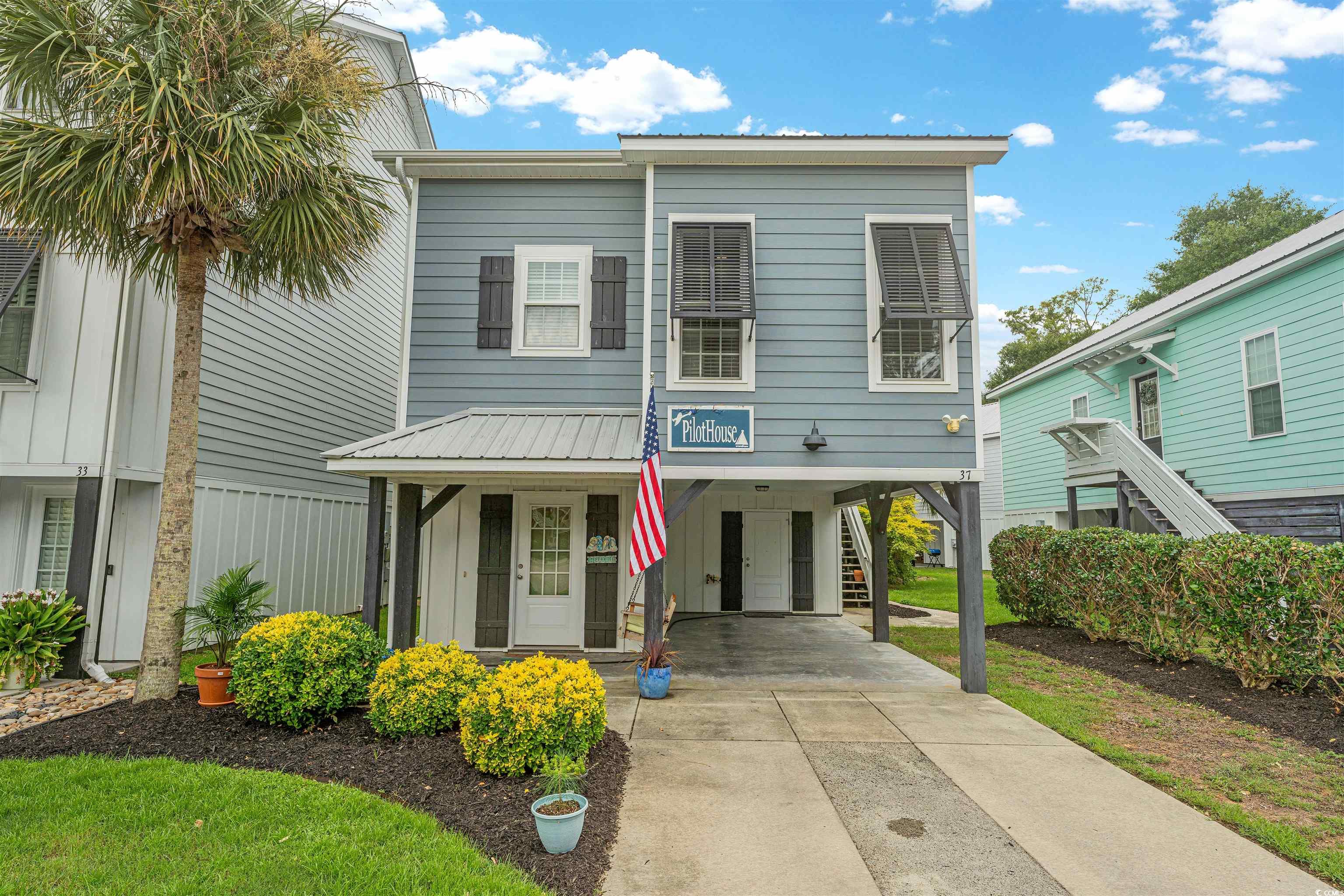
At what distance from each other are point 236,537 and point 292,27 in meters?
6.49

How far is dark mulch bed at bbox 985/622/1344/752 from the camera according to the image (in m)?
5.50

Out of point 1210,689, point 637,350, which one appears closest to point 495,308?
point 637,350

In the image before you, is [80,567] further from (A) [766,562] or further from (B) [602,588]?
(A) [766,562]

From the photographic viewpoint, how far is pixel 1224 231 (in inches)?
1049

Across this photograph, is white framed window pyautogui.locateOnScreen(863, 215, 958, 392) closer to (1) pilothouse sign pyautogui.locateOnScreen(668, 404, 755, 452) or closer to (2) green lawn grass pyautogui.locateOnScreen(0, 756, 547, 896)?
(1) pilothouse sign pyautogui.locateOnScreen(668, 404, 755, 452)

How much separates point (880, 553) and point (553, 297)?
228 inches

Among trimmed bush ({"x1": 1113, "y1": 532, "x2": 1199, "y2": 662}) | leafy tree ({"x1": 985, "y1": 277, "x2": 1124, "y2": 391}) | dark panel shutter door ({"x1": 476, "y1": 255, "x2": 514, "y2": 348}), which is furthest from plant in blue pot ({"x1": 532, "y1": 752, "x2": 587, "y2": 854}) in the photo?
leafy tree ({"x1": 985, "y1": 277, "x2": 1124, "y2": 391})

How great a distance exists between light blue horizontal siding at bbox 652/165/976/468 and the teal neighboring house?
19.2ft

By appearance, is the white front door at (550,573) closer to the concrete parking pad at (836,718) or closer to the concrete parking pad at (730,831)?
the concrete parking pad at (836,718)

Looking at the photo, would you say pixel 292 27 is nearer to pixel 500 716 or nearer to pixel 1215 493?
pixel 500 716

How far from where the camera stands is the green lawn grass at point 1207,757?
149 inches

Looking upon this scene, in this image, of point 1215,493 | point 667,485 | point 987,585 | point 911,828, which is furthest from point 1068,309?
point 911,828

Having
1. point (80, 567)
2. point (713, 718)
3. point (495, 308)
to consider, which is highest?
point (495, 308)

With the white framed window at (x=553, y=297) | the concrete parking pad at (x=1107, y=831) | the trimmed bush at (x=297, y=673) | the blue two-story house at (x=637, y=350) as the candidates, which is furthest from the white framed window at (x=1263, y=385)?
the trimmed bush at (x=297, y=673)
